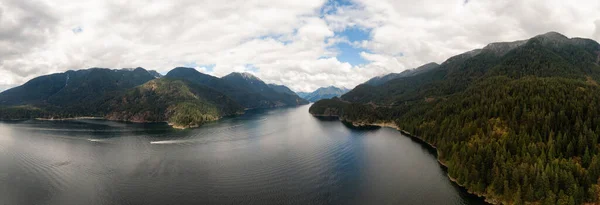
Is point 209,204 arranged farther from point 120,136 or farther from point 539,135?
point 120,136

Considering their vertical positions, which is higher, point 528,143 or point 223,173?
point 528,143

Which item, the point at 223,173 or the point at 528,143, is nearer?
the point at 528,143

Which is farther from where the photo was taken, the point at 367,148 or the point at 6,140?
the point at 6,140

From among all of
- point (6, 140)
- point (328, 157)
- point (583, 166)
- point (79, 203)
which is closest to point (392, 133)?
point (328, 157)

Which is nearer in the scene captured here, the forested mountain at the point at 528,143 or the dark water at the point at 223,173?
the forested mountain at the point at 528,143

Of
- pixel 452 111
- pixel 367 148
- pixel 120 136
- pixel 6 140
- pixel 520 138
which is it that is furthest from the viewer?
pixel 120 136

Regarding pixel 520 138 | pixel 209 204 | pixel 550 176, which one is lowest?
pixel 209 204

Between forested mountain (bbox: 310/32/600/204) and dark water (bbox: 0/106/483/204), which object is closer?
forested mountain (bbox: 310/32/600/204)

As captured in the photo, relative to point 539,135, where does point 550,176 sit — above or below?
below
